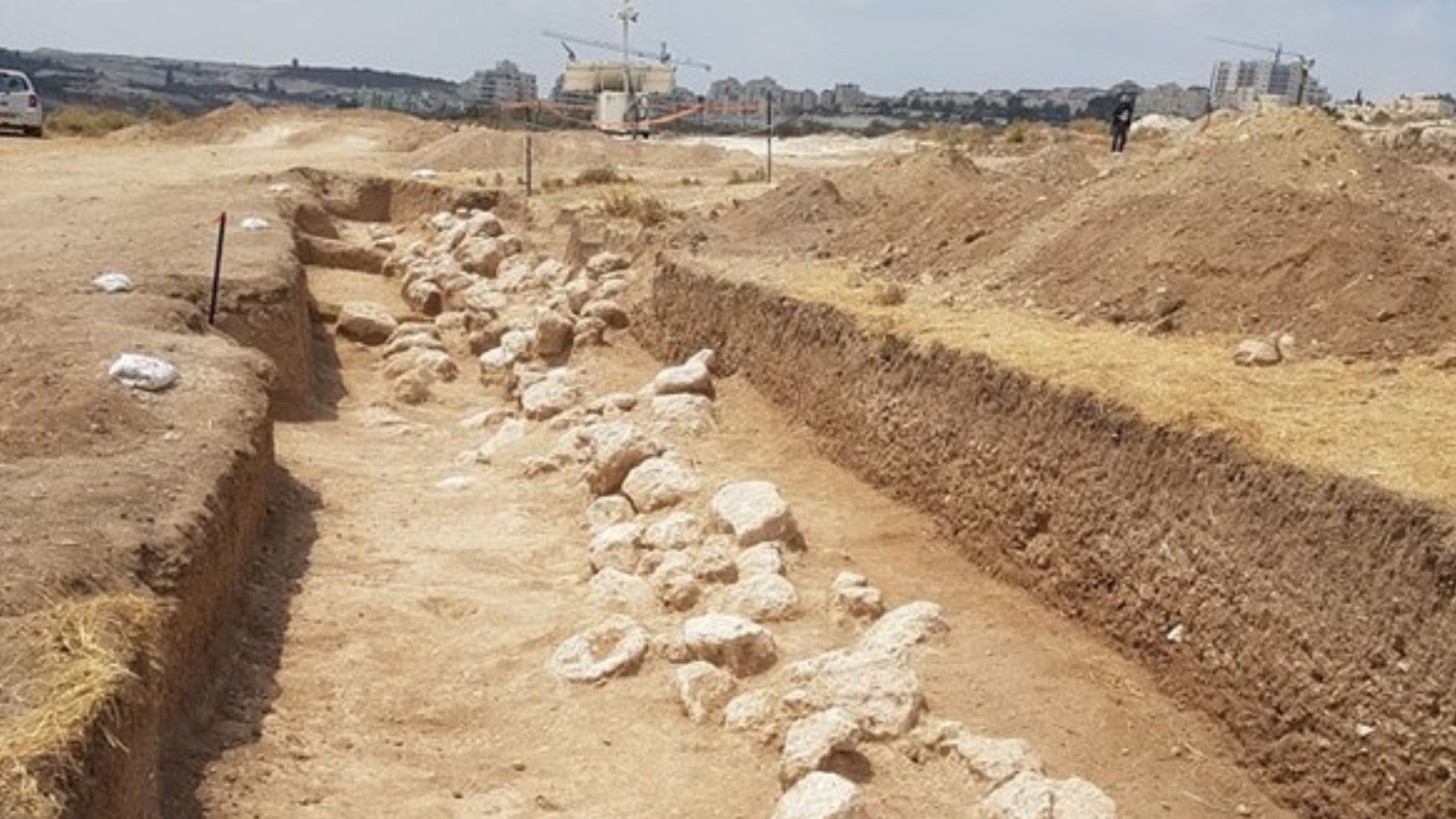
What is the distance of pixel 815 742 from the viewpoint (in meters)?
5.25

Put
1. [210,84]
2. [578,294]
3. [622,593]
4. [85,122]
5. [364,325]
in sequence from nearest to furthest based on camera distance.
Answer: [622,593] < [578,294] < [364,325] < [85,122] < [210,84]

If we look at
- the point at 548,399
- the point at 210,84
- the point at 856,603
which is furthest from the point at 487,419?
the point at 210,84

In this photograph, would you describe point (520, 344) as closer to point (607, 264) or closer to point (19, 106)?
point (607, 264)

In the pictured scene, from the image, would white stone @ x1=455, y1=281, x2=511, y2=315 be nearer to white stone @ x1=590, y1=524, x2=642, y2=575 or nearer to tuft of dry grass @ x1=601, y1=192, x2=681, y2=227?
tuft of dry grass @ x1=601, y1=192, x2=681, y2=227

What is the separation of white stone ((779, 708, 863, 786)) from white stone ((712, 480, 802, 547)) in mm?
2148

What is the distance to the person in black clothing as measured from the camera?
63.3 feet

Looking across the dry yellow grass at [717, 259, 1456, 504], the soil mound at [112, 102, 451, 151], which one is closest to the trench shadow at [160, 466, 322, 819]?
the dry yellow grass at [717, 259, 1456, 504]

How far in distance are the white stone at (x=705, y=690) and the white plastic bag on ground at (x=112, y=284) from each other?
6.73m

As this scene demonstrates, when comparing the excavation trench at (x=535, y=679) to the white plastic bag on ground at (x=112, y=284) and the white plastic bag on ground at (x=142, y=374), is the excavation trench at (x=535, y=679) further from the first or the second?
the white plastic bag on ground at (x=112, y=284)

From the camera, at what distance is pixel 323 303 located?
590 inches

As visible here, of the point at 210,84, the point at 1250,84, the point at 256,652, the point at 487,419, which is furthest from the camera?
the point at 210,84

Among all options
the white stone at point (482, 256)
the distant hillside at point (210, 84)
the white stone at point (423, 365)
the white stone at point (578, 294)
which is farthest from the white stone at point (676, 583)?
the distant hillside at point (210, 84)

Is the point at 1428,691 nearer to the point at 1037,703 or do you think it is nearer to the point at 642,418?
the point at 1037,703

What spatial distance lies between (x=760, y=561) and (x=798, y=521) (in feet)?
3.35
